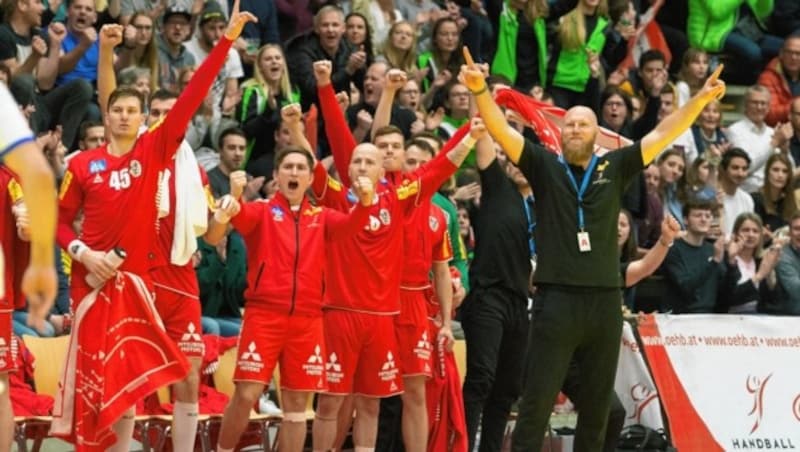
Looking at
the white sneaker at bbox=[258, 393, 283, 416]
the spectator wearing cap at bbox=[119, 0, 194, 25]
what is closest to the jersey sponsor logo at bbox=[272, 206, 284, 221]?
the white sneaker at bbox=[258, 393, 283, 416]

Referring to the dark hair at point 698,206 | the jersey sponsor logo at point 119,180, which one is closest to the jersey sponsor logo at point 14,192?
the jersey sponsor logo at point 119,180

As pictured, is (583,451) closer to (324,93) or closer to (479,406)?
(479,406)

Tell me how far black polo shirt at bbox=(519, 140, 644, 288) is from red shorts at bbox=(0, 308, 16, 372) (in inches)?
119

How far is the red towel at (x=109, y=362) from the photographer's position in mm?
9141

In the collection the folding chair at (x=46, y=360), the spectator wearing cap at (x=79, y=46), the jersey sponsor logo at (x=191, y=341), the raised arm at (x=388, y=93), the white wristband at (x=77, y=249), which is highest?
the spectator wearing cap at (x=79, y=46)

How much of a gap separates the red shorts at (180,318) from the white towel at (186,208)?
21cm

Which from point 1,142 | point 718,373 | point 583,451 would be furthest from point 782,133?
point 1,142

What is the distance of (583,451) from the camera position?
31.8ft

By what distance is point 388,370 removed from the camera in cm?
1040

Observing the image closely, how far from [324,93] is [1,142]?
18.8 ft

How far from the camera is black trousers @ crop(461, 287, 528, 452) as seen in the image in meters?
10.9

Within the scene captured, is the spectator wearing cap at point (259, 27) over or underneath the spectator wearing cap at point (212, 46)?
over

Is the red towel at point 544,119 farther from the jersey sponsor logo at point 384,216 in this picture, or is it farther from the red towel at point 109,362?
the red towel at point 109,362

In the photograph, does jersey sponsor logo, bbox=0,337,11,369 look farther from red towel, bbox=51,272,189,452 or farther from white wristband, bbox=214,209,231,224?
white wristband, bbox=214,209,231,224
